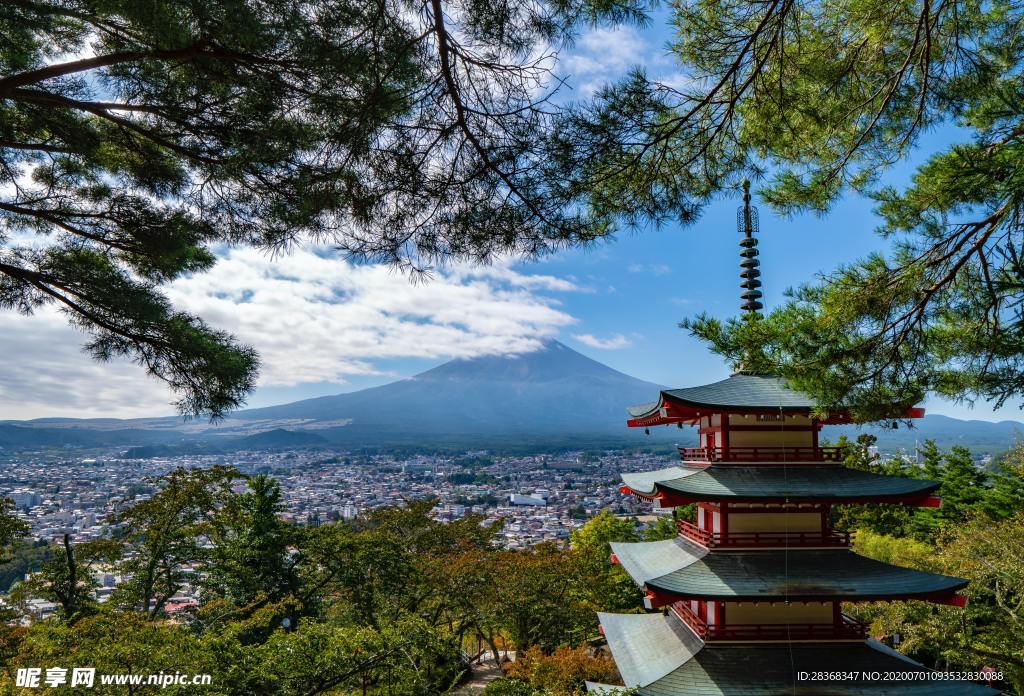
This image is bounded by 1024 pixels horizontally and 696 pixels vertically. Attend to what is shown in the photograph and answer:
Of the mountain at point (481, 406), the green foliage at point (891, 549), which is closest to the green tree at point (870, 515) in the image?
the green foliage at point (891, 549)

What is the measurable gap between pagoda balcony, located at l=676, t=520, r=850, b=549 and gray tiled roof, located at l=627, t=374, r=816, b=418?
1613 mm

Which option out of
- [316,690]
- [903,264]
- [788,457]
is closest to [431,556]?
[316,690]

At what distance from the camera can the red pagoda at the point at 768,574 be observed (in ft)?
19.6

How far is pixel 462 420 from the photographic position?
520 feet

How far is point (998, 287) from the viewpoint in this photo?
3.36 m

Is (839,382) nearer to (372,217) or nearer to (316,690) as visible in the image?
(372,217)

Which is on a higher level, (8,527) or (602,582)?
(8,527)

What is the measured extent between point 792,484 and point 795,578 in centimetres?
108

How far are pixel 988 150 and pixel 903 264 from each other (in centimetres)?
76

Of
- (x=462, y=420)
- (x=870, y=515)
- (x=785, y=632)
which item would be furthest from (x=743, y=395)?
(x=462, y=420)

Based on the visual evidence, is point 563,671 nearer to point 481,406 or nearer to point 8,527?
point 8,527

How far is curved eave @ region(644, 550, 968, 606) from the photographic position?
6066 mm

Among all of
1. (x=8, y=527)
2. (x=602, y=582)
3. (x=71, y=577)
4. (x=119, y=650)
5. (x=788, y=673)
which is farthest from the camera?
(x=602, y=582)

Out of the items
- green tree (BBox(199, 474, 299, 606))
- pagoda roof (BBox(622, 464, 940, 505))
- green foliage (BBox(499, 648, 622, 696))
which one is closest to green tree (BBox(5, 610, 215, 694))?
green foliage (BBox(499, 648, 622, 696))
